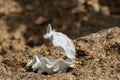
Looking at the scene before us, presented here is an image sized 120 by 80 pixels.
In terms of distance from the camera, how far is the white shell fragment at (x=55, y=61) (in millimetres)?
2262

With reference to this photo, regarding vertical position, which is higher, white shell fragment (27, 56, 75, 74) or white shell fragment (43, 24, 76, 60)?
white shell fragment (43, 24, 76, 60)

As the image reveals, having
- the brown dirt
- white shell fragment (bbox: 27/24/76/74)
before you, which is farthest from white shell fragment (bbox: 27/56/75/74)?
the brown dirt

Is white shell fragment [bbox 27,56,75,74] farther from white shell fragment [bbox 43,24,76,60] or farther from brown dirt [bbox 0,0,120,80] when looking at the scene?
brown dirt [bbox 0,0,120,80]

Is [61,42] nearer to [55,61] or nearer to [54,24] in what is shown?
[55,61]

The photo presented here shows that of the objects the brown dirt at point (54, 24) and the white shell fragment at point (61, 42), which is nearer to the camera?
the white shell fragment at point (61, 42)

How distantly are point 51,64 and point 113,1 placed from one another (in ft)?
9.09

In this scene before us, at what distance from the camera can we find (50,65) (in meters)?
2.27

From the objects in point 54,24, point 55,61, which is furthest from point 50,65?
point 54,24

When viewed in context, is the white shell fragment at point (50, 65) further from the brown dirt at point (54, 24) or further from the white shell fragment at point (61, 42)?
the brown dirt at point (54, 24)

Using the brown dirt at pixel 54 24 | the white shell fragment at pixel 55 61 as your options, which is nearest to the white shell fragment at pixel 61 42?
the white shell fragment at pixel 55 61

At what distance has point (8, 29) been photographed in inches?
189

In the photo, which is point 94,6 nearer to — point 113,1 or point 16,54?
point 113,1

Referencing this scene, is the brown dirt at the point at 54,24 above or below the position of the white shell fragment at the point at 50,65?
above

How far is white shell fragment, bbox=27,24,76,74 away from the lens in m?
2.26
